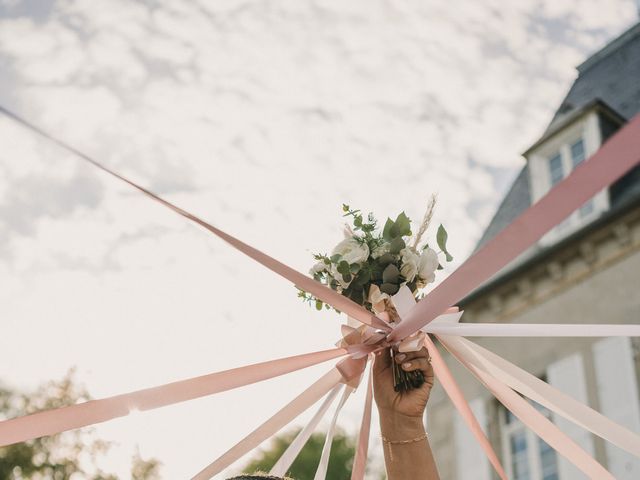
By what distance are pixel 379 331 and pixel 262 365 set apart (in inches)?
17.5

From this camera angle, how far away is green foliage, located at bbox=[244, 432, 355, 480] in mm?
27938

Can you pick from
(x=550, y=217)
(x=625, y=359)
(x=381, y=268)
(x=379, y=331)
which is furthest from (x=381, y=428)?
(x=625, y=359)

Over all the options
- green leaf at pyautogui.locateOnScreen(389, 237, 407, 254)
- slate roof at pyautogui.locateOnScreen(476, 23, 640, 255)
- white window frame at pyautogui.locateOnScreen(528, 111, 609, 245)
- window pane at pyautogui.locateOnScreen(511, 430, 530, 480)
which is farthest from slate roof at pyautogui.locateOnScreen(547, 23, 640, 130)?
green leaf at pyautogui.locateOnScreen(389, 237, 407, 254)

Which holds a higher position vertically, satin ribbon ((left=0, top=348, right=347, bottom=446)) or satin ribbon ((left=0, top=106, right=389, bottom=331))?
satin ribbon ((left=0, top=106, right=389, bottom=331))

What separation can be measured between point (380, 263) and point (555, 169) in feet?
35.2

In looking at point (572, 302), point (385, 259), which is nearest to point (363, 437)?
point (385, 259)

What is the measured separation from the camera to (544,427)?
11.6 feet

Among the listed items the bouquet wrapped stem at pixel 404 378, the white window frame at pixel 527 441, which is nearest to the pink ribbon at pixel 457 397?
the bouquet wrapped stem at pixel 404 378

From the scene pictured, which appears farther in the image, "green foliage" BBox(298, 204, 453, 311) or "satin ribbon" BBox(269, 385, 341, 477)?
"satin ribbon" BBox(269, 385, 341, 477)

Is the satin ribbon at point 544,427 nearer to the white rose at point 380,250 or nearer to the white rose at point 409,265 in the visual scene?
the white rose at point 409,265

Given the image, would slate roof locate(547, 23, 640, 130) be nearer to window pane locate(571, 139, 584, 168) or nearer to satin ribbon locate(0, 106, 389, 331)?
window pane locate(571, 139, 584, 168)

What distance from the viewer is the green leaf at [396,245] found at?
349 centimetres

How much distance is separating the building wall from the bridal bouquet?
752 centimetres

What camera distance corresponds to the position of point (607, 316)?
11172mm
